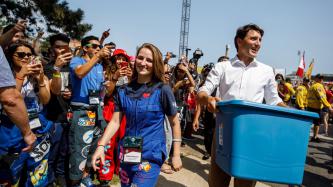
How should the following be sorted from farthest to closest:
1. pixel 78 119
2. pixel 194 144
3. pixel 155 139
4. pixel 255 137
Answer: pixel 194 144, pixel 78 119, pixel 155 139, pixel 255 137

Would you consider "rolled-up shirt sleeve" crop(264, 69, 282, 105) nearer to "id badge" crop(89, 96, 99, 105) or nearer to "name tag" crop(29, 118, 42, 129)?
"id badge" crop(89, 96, 99, 105)

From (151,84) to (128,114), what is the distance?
0.34 meters

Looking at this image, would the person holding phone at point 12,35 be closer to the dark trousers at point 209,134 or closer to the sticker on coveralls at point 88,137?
the sticker on coveralls at point 88,137

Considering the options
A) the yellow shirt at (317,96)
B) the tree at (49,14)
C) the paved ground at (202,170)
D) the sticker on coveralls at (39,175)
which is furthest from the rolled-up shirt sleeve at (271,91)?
the tree at (49,14)

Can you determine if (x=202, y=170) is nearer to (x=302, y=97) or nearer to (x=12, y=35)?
(x=12, y=35)

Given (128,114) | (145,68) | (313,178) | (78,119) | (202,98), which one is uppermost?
(145,68)

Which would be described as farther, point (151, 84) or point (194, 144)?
point (194, 144)

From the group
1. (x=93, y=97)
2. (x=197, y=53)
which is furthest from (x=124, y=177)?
(x=197, y=53)

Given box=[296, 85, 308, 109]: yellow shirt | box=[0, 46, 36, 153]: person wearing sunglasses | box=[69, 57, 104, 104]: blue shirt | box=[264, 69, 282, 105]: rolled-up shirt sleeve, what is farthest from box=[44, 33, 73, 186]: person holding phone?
box=[296, 85, 308, 109]: yellow shirt

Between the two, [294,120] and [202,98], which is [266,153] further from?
[202,98]

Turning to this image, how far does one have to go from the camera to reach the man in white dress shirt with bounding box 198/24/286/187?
8.21 ft

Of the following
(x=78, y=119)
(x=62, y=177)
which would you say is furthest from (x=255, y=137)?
(x=62, y=177)

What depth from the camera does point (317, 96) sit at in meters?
8.10

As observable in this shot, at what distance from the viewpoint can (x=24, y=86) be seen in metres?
2.65
